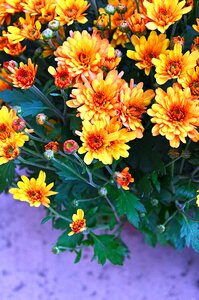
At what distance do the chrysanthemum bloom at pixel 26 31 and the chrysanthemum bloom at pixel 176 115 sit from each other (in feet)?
0.76

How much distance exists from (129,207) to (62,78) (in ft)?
0.77

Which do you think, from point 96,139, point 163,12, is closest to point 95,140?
point 96,139

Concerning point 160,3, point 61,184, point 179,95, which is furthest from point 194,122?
point 61,184

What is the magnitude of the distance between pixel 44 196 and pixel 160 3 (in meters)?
0.33

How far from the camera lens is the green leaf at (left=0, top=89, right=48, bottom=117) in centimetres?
73

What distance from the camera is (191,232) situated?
0.78 meters

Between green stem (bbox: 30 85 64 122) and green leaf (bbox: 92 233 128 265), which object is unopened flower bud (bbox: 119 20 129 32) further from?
green leaf (bbox: 92 233 128 265)

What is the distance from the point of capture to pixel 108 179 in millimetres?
799

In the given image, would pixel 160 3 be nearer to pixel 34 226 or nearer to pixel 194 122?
pixel 194 122

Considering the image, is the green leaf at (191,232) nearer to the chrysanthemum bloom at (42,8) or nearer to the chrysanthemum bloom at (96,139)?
the chrysanthemum bloom at (96,139)

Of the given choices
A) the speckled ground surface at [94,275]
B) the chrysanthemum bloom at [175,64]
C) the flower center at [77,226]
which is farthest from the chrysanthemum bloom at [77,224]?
the speckled ground surface at [94,275]

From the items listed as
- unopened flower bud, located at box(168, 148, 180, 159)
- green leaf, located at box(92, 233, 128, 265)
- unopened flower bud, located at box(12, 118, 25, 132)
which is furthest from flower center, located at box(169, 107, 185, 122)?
green leaf, located at box(92, 233, 128, 265)

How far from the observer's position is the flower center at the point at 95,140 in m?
0.62

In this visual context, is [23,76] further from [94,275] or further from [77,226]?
[94,275]
